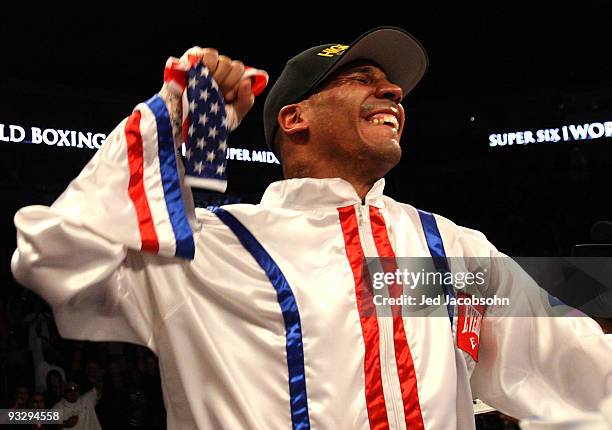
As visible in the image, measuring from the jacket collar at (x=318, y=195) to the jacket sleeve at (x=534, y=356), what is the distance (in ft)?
0.88

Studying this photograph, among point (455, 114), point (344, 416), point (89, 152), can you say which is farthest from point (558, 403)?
point (455, 114)

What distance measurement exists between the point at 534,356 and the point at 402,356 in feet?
0.86

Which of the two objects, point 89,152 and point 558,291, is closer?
point 558,291

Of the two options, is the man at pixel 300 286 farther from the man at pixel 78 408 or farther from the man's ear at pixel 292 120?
the man at pixel 78 408

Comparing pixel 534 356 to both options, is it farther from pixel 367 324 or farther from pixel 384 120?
pixel 384 120

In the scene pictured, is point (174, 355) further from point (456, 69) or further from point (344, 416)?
point (456, 69)

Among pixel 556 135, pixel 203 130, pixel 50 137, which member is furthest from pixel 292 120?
pixel 556 135

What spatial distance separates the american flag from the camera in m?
1.00

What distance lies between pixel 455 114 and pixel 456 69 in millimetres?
930

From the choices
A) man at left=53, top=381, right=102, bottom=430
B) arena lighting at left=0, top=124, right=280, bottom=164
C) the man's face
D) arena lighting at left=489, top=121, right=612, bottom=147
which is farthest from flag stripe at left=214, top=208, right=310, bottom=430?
arena lighting at left=489, top=121, right=612, bottom=147

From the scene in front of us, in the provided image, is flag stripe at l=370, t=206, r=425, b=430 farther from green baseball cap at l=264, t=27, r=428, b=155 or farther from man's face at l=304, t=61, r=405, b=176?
green baseball cap at l=264, t=27, r=428, b=155

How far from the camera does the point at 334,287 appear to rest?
3.61 ft

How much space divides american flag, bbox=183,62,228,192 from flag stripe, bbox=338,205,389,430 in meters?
0.23

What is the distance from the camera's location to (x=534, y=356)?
1.20m
